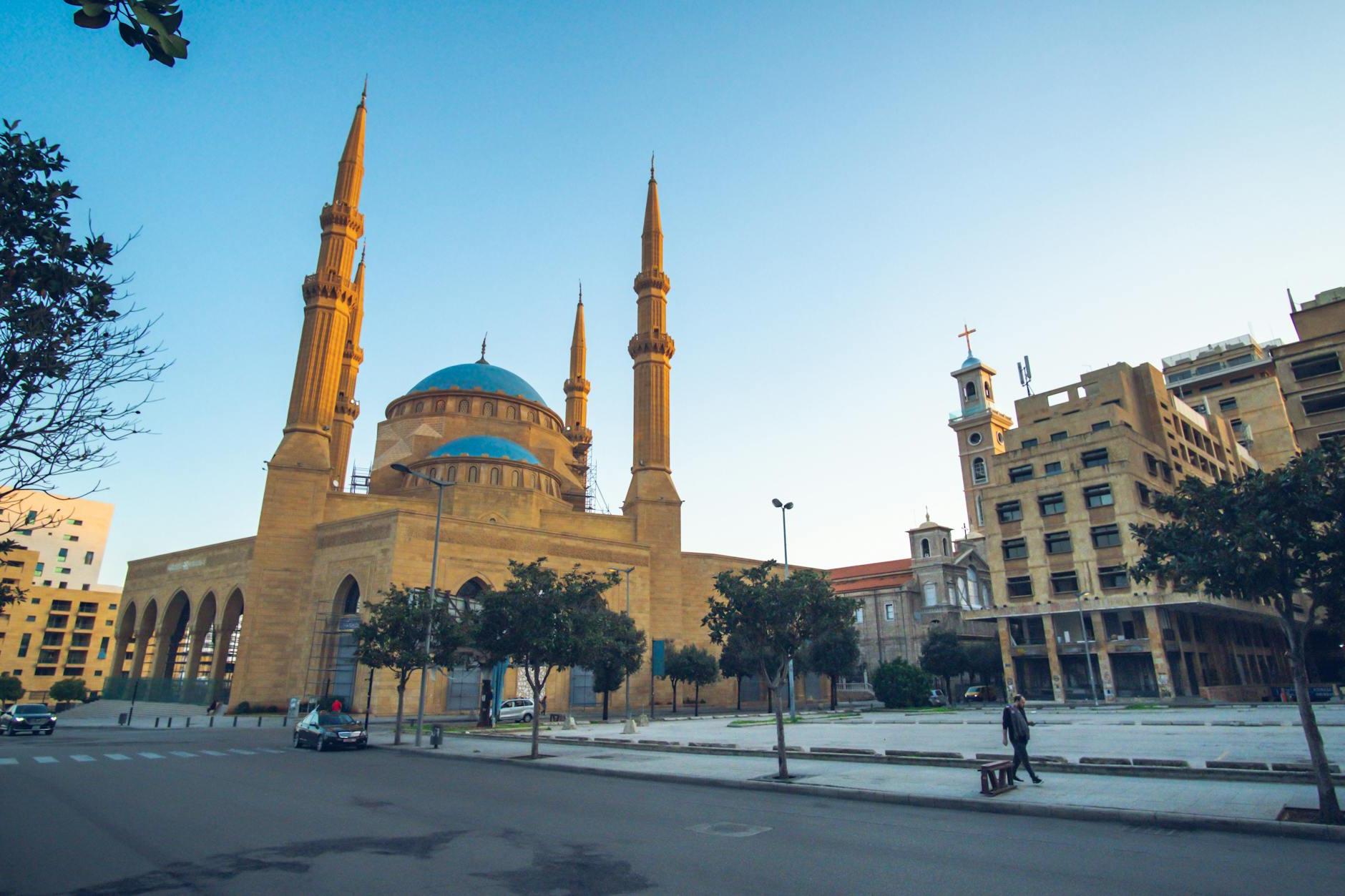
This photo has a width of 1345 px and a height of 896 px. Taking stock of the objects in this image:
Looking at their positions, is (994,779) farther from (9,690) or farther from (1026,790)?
(9,690)

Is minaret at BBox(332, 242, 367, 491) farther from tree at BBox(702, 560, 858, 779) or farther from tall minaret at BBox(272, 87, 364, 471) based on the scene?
tree at BBox(702, 560, 858, 779)

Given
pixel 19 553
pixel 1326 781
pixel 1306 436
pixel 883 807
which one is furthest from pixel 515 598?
pixel 19 553

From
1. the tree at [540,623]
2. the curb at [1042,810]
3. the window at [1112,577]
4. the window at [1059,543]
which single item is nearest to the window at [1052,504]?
the window at [1059,543]

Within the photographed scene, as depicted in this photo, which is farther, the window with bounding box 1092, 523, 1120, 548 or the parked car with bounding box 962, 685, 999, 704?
the parked car with bounding box 962, 685, 999, 704

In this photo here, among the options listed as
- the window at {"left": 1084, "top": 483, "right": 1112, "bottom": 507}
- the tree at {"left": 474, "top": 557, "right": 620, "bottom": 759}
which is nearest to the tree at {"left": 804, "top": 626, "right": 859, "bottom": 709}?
the window at {"left": 1084, "top": 483, "right": 1112, "bottom": 507}

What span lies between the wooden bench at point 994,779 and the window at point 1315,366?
194 ft

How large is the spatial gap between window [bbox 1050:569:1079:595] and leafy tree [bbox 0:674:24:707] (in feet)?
223

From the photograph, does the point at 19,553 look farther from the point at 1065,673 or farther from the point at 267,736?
the point at 1065,673

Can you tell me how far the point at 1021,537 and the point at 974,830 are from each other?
42247 millimetres

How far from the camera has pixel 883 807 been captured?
35.8ft

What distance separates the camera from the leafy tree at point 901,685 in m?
38.3

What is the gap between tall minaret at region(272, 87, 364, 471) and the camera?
42.9 m

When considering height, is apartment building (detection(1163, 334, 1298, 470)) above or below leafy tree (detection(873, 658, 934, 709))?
above

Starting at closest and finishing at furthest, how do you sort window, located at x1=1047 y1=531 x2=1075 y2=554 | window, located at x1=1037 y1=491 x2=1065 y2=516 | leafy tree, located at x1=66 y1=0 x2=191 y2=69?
1. leafy tree, located at x1=66 y1=0 x2=191 y2=69
2. window, located at x1=1047 y1=531 x2=1075 y2=554
3. window, located at x1=1037 y1=491 x2=1065 y2=516
